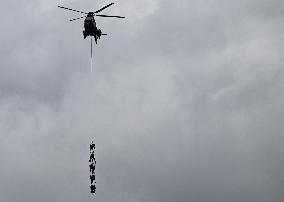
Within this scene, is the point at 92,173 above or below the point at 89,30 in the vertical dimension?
below

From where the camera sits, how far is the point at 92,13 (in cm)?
10762

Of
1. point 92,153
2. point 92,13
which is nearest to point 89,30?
point 92,13

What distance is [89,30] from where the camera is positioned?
107m

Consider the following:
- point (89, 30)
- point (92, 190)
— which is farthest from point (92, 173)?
point (89, 30)

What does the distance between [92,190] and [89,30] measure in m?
24.2

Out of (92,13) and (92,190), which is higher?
(92,13)

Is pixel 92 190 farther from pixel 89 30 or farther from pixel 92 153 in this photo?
pixel 89 30

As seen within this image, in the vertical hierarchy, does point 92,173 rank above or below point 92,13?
below

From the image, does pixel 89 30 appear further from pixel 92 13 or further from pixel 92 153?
pixel 92 153

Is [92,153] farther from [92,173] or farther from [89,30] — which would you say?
[89,30]

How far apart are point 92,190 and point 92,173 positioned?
2.69 meters

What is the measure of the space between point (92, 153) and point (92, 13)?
Result: 2129cm

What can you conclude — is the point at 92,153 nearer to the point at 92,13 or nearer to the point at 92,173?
the point at 92,173

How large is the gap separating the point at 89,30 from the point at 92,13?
268 cm
